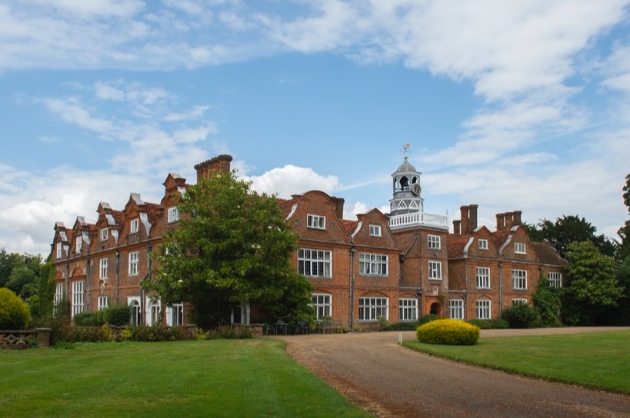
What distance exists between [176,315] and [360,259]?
12316 mm

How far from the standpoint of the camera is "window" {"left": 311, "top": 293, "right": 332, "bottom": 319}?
124ft

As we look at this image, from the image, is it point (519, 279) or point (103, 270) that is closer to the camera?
point (103, 270)

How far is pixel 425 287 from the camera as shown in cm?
4512

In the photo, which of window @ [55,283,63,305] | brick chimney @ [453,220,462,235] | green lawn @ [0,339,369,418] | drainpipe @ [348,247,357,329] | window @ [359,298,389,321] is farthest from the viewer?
brick chimney @ [453,220,462,235]

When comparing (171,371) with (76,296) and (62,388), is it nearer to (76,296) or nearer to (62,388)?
(62,388)

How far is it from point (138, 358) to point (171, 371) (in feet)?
12.0

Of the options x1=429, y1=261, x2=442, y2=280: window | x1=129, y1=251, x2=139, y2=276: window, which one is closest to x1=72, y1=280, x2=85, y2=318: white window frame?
x1=129, y1=251, x2=139, y2=276: window

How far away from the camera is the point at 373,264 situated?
137 feet

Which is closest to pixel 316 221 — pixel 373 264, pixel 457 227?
pixel 373 264

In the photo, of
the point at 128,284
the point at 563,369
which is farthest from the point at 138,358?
the point at 128,284

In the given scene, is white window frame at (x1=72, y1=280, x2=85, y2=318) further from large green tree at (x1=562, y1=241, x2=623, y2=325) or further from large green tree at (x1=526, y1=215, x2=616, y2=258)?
large green tree at (x1=526, y1=215, x2=616, y2=258)

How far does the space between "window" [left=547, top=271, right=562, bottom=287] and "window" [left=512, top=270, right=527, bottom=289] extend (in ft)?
11.1

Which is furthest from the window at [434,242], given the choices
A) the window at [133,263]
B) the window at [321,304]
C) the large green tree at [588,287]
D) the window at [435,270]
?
the window at [133,263]

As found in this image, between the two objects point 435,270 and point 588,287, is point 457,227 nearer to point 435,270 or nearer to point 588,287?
point 435,270
